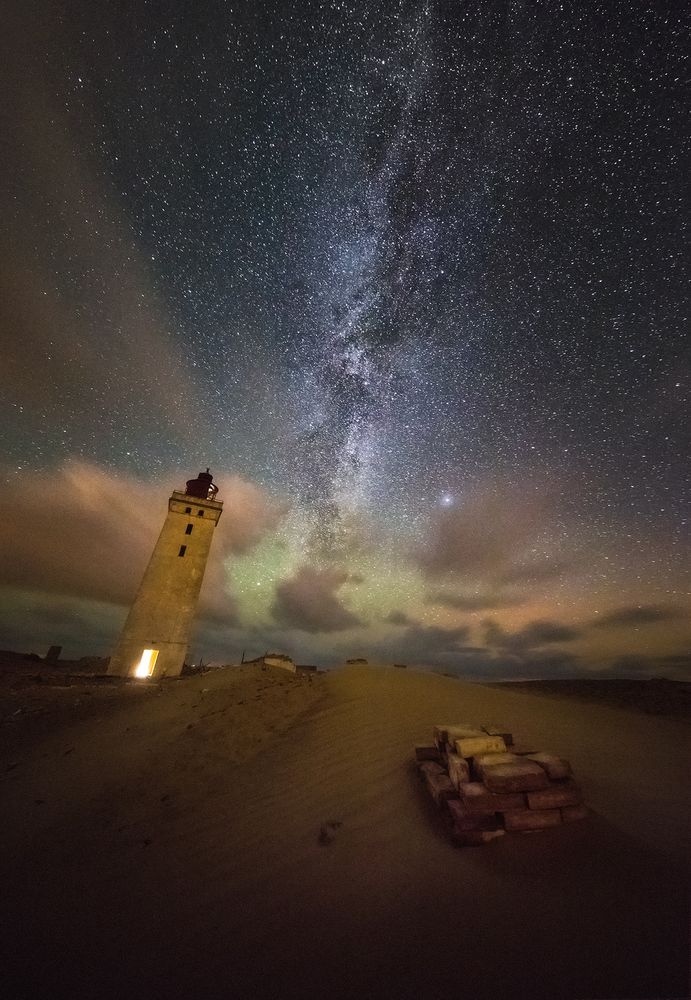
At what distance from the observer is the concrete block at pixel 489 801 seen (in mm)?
3824

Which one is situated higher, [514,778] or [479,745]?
[479,745]

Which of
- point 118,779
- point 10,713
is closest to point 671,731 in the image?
point 118,779

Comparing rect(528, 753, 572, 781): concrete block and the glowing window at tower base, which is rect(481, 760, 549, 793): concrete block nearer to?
rect(528, 753, 572, 781): concrete block

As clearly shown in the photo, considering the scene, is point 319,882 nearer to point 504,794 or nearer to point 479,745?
point 504,794

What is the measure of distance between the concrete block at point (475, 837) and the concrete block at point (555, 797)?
0.46 meters

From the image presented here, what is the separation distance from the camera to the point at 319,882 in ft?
11.8

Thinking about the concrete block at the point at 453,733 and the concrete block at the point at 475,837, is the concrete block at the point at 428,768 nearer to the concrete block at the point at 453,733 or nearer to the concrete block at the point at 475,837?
the concrete block at the point at 453,733

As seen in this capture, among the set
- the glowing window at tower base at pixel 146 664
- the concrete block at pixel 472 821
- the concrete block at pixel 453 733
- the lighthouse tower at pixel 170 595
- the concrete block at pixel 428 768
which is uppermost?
the lighthouse tower at pixel 170 595

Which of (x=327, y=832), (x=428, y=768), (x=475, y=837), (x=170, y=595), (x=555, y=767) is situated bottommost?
(x=327, y=832)

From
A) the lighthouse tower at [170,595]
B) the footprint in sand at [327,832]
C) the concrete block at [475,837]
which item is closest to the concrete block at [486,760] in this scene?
the concrete block at [475,837]

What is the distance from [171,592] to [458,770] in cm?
2225

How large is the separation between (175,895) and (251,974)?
4.35ft

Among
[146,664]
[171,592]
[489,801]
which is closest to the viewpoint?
[489,801]

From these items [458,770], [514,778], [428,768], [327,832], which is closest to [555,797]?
[514,778]
